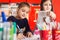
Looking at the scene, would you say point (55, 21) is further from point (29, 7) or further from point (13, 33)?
point (13, 33)

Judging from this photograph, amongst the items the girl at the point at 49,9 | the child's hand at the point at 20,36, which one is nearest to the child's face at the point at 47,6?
the girl at the point at 49,9

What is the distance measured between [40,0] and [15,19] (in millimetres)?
156

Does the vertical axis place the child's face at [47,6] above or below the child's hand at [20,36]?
above

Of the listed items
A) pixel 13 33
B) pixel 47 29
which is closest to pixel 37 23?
pixel 47 29

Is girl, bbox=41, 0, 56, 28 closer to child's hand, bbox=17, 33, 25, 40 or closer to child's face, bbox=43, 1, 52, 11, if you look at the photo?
child's face, bbox=43, 1, 52, 11

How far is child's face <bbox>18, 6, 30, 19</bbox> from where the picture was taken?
719mm

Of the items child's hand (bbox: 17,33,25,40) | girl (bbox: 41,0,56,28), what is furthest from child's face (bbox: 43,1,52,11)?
child's hand (bbox: 17,33,25,40)

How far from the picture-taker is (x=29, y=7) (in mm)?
731

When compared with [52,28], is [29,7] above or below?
above

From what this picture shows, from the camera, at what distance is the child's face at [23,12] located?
2.36 ft

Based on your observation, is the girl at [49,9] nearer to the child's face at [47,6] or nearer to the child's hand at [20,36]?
the child's face at [47,6]

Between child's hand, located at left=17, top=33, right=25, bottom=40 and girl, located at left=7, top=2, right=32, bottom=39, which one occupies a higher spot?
girl, located at left=7, top=2, right=32, bottom=39

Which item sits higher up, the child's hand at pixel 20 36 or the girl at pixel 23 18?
the girl at pixel 23 18

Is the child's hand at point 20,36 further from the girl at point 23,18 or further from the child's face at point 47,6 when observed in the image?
the child's face at point 47,6
